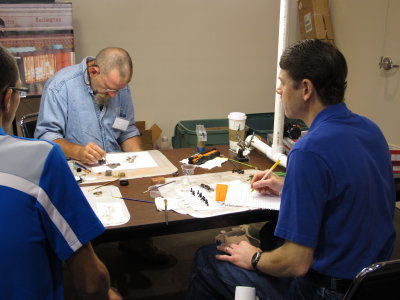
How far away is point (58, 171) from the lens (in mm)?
834

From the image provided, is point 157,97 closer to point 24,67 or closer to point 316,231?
point 24,67

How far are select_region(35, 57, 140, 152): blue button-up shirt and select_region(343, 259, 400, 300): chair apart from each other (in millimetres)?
1795

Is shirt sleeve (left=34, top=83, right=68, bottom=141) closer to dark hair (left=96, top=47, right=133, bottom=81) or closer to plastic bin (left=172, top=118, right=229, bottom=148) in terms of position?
dark hair (left=96, top=47, right=133, bottom=81)

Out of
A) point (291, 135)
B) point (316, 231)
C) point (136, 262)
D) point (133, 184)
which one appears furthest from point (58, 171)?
point (136, 262)

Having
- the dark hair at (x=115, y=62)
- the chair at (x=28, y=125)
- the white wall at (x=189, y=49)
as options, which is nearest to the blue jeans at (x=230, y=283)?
the dark hair at (x=115, y=62)

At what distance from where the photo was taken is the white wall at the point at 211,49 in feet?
11.2

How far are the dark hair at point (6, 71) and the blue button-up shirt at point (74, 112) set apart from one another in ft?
4.36

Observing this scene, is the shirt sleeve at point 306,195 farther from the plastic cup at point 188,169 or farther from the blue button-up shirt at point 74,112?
the blue button-up shirt at point 74,112

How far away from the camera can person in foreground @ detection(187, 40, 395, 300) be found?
1.03m

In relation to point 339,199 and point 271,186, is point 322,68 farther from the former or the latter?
point 271,186

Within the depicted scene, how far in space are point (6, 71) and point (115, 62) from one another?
4.31 feet

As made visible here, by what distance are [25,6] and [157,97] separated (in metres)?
1.44

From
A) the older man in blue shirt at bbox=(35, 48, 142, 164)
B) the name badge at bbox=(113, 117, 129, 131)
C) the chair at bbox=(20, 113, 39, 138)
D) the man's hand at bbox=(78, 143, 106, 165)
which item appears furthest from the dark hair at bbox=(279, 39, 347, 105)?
the chair at bbox=(20, 113, 39, 138)

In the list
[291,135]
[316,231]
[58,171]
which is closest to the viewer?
[58,171]
